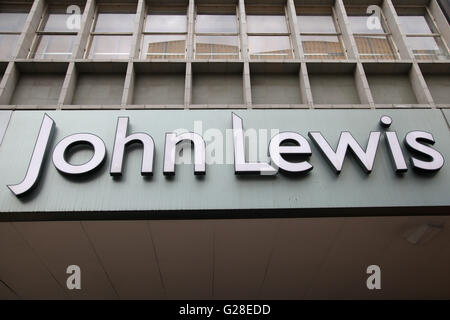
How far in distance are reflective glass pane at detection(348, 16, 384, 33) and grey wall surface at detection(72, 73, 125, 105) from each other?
8.57 m

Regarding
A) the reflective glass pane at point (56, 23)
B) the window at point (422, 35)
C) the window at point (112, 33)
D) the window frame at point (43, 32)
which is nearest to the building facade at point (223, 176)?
the window frame at point (43, 32)

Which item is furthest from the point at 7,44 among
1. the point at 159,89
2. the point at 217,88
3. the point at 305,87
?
the point at 305,87

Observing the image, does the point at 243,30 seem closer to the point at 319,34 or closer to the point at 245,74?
the point at 245,74

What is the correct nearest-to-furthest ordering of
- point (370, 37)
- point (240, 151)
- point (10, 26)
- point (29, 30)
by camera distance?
point (240, 151) < point (29, 30) < point (10, 26) < point (370, 37)

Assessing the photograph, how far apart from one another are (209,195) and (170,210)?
842mm

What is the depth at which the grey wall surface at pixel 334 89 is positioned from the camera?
34.4ft

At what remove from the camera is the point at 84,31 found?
11.5 meters

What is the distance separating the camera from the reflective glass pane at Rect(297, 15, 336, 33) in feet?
41.8

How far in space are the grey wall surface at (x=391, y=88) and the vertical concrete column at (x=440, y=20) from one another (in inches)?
108

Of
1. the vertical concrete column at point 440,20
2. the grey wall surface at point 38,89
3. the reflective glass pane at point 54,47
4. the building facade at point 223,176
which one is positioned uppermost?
the vertical concrete column at point 440,20

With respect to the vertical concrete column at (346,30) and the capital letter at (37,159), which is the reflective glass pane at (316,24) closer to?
the vertical concrete column at (346,30)

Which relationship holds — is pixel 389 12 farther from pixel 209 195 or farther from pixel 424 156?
pixel 209 195

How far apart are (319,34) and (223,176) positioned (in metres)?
7.72

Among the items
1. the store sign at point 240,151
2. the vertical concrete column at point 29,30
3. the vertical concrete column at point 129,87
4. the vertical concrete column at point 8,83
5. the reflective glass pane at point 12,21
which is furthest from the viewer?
the reflective glass pane at point 12,21
